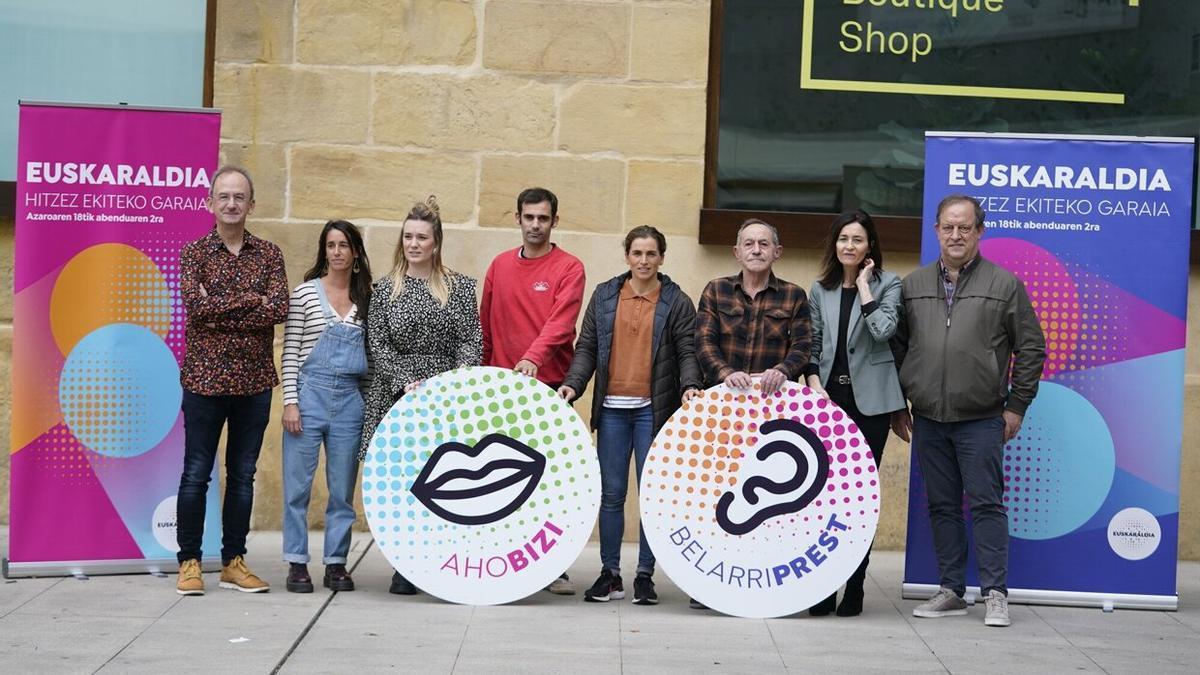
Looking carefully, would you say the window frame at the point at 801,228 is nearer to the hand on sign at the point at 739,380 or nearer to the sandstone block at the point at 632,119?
the sandstone block at the point at 632,119

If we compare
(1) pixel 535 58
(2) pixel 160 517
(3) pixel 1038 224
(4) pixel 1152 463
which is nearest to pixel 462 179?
(1) pixel 535 58

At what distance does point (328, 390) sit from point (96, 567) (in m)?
1.43

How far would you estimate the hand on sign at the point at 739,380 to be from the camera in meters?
6.22

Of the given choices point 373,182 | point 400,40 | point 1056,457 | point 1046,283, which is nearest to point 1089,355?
point 1046,283

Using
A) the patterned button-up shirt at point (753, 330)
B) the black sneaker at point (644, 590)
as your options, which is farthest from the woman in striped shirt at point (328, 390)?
the patterned button-up shirt at point (753, 330)

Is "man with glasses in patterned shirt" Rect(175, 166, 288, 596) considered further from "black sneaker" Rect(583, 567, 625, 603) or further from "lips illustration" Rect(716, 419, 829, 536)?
"lips illustration" Rect(716, 419, 829, 536)

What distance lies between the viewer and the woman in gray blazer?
635 cm

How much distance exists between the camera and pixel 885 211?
340 inches

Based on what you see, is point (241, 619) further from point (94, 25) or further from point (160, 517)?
point (94, 25)

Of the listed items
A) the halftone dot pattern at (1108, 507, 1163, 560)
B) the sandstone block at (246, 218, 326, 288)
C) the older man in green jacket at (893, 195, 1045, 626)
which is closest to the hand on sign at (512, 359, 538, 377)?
the older man in green jacket at (893, 195, 1045, 626)

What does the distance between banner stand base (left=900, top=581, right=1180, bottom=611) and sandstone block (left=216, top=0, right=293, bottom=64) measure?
14.8 ft

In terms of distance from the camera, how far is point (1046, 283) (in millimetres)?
6793

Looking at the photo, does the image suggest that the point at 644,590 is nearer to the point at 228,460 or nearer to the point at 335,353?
the point at 335,353

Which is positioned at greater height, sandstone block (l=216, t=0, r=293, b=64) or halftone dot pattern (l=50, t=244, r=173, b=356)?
sandstone block (l=216, t=0, r=293, b=64)
